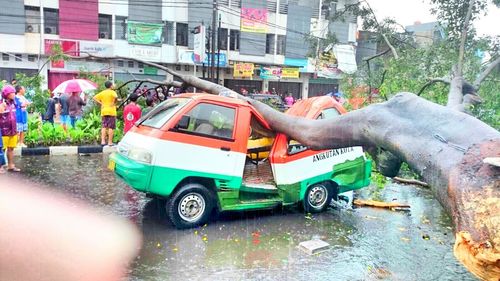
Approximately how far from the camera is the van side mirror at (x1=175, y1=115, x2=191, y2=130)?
6402mm

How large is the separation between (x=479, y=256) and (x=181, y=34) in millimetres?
33474

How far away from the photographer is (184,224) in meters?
6.54

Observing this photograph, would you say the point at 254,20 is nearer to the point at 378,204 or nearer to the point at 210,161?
the point at 378,204

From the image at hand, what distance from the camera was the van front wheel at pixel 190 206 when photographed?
642 centimetres

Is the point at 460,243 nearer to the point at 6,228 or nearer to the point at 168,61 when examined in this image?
the point at 6,228

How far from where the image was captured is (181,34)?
33656 millimetres

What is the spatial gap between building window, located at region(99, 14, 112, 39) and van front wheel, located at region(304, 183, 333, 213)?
2756cm

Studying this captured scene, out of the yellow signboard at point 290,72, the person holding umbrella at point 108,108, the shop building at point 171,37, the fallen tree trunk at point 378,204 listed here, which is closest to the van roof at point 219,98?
the fallen tree trunk at point 378,204

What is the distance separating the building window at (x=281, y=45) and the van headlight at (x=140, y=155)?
32294mm

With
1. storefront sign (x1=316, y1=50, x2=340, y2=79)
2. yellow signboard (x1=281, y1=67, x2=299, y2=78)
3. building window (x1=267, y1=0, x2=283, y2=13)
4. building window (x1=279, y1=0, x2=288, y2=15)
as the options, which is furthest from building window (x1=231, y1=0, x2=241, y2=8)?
storefront sign (x1=316, y1=50, x2=340, y2=79)

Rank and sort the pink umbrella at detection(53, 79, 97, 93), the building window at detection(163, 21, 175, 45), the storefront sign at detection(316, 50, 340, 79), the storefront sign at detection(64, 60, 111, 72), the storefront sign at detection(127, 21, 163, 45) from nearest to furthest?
the pink umbrella at detection(53, 79, 97, 93)
the storefront sign at detection(64, 60, 111, 72)
the storefront sign at detection(127, 21, 163, 45)
the building window at detection(163, 21, 175, 45)
the storefront sign at detection(316, 50, 340, 79)

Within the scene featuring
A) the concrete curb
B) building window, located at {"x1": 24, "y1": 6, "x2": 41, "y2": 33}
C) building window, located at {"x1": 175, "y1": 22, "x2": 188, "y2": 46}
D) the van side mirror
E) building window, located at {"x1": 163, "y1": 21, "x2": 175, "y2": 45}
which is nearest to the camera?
the van side mirror

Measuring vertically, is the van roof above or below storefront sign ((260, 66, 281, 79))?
below

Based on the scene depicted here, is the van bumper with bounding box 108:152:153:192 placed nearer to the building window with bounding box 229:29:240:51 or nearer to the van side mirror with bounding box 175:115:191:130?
the van side mirror with bounding box 175:115:191:130
